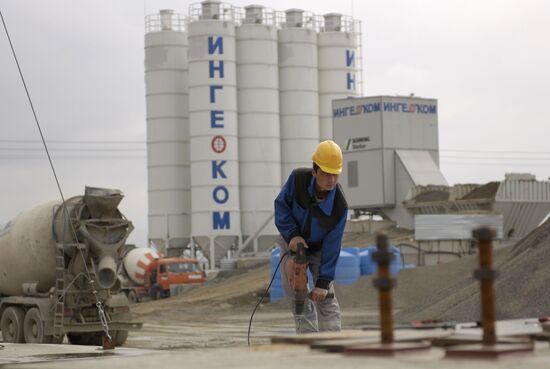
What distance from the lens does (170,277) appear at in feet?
150

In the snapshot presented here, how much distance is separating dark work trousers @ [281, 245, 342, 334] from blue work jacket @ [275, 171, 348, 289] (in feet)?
0.39

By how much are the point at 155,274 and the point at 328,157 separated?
3794 centimetres

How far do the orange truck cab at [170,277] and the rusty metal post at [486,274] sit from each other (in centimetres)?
4054

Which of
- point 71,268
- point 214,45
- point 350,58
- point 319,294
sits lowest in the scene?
point 71,268

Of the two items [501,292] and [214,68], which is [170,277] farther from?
[501,292]

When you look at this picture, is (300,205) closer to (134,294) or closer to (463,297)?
(463,297)

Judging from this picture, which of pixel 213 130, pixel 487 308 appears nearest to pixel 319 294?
pixel 487 308

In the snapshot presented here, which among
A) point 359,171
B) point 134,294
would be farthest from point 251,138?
point 134,294

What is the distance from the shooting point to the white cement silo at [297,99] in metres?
60.0

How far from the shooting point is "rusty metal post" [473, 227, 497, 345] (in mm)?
4629

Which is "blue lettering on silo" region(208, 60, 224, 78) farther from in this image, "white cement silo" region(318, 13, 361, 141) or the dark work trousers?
the dark work trousers

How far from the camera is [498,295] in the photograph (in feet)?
70.4

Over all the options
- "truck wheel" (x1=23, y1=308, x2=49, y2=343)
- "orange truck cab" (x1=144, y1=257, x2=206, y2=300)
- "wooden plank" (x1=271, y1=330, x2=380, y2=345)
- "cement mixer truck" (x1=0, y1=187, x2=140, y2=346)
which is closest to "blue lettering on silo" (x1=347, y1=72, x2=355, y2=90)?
"orange truck cab" (x1=144, y1=257, x2=206, y2=300)

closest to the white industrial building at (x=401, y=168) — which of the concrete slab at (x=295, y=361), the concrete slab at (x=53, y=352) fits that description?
the concrete slab at (x=53, y=352)
